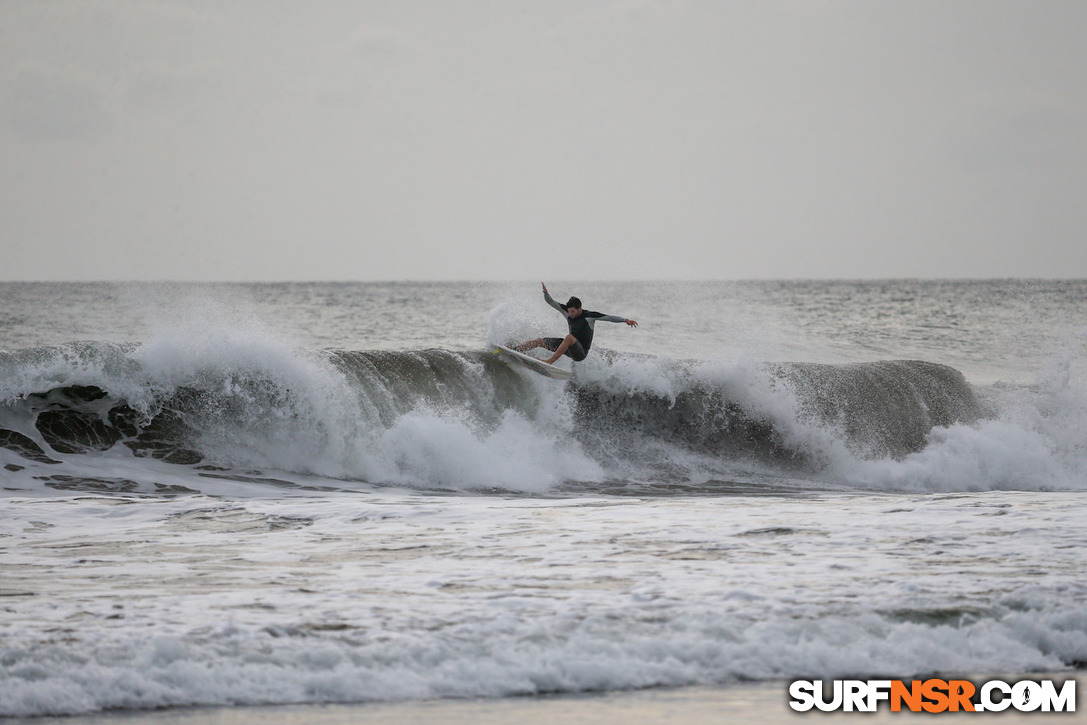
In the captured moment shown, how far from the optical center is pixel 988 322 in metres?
43.0

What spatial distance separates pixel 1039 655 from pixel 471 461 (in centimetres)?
800

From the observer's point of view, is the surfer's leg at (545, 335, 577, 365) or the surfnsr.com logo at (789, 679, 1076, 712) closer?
the surfnsr.com logo at (789, 679, 1076, 712)

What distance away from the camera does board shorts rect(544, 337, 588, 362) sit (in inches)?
571

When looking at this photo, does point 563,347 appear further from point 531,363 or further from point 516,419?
point 516,419

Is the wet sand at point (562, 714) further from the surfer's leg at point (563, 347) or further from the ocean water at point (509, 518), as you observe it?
the surfer's leg at point (563, 347)

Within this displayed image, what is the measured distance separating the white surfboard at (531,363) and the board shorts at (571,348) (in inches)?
9.9

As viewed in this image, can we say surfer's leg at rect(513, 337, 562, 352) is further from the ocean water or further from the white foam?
the white foam

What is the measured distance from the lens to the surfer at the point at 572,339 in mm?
14232

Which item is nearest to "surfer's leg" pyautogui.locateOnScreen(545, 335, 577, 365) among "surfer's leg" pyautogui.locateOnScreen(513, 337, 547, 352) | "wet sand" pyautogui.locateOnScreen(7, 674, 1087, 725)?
Answer: "surfer's leg" pyautogui.locateOnScreen(513, 337, 547, 352)

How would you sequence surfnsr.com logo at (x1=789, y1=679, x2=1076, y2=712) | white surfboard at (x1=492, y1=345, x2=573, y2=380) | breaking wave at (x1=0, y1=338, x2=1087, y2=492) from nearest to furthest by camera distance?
surfnsr.com logo at (x1=789, y1=679, x2=1076, y2=712)
breaking wave at (x1=0, y1=338, x2=1087, y2=492)
white surfboard at (x1=492, y1=345, x2=573, y2=380)

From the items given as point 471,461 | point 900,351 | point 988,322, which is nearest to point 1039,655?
point 471,461

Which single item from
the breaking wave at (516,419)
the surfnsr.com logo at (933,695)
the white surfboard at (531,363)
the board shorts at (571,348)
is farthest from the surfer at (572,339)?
the surfnsr.com logo at (933,695)

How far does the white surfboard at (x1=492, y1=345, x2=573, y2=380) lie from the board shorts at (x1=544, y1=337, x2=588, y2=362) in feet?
0.83

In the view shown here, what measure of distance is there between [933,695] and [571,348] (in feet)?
31.9
